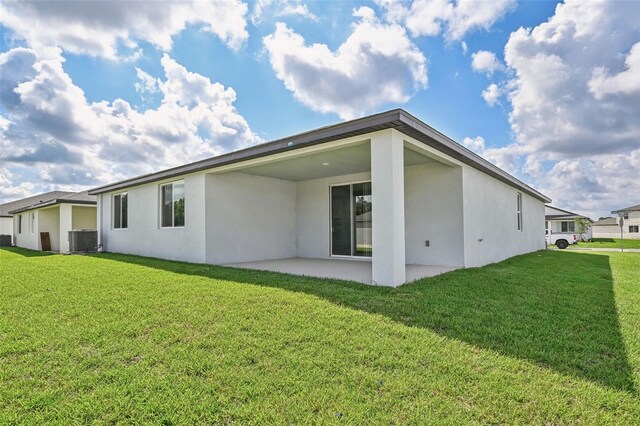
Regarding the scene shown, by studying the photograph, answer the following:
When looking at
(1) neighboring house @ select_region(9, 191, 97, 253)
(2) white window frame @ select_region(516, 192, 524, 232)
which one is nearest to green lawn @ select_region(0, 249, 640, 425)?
(2) white window frame @ select_region(516, 192, 524, 232)

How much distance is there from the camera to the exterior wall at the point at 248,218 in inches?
371

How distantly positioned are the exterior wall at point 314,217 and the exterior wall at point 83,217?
12.6m

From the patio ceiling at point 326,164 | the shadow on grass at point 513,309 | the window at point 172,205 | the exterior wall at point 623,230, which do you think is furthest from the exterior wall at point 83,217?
the exterior wall at point 623,230

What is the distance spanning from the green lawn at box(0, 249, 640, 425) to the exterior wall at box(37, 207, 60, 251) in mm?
16052

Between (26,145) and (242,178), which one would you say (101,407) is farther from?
(26,145)

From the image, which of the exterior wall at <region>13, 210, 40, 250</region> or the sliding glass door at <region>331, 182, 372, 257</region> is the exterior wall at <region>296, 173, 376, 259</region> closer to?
the sliding glass door at <region>331, 182, 372, 257</region>

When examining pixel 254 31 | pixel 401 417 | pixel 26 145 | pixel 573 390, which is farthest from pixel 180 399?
pixel 26 145

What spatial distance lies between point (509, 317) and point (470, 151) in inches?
190

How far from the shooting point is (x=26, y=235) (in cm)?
2014

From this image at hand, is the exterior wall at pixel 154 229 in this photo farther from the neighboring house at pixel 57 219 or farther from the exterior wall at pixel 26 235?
the exterior wall at pixel 26 235

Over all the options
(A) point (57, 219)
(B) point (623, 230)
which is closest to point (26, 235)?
(A) point (57, 219)

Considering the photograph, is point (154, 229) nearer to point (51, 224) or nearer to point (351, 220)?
point (351, 220)

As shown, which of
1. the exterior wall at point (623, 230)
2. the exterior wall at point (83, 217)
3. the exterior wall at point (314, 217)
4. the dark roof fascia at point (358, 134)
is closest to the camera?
the dark roof fascia at point (358, 134)

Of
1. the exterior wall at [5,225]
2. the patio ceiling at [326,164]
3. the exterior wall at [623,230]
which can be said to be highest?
the patio ceiling at [326,164]
